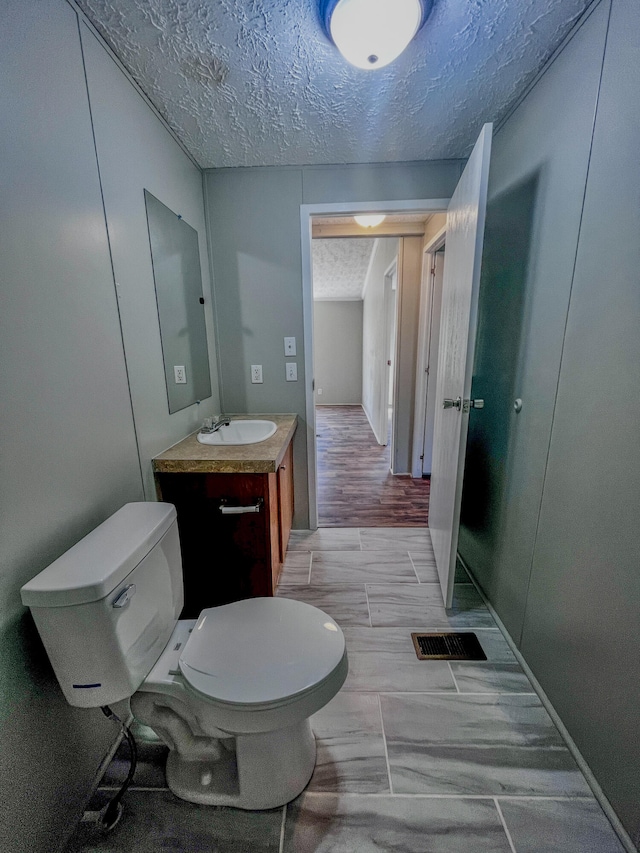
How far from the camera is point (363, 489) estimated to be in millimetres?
3025

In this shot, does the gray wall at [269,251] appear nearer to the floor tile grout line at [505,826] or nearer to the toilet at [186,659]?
the toilet at [186,659]

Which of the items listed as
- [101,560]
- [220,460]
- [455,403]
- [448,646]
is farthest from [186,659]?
[455,403]

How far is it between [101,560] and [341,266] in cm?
472

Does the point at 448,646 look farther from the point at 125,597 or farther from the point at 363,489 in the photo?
the point at 363,489

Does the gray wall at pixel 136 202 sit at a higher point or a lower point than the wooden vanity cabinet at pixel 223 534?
higher

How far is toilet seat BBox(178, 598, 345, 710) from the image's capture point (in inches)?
32.1

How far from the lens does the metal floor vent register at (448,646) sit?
1.42 metres

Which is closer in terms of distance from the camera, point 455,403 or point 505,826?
point 505,826

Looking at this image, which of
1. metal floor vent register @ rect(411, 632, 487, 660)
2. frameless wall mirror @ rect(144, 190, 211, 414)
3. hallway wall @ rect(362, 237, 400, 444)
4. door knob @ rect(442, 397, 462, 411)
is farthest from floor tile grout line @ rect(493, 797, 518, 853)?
hallway wall @ rect(362, 237, 400, 444)

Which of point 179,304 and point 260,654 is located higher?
point 179,304

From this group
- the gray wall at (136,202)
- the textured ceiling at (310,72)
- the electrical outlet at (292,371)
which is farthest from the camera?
the electrical outlet at (292,371)

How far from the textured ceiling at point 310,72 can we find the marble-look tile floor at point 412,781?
2.25 m

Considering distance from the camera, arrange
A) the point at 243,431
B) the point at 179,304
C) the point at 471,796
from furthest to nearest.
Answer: the point at 243,431 → the point at 179,304 → the point at 471,796

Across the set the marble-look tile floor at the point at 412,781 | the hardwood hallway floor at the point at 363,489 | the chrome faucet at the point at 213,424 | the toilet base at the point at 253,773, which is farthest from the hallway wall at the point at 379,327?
the toilet base at the point at 253,773
